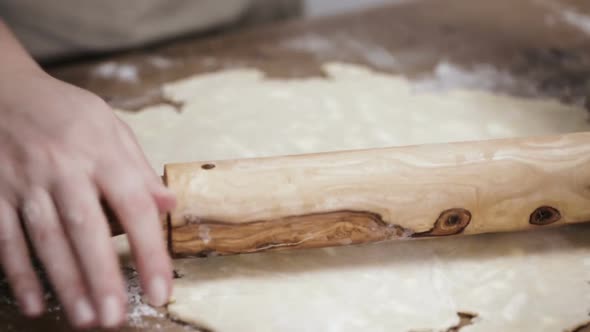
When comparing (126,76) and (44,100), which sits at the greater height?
(126,76)

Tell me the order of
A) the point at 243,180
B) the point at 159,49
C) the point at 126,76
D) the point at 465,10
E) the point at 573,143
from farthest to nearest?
the point at 465,10 < the point at 159,49 < the point at 126,76 < the point at 573,143 < the point at 243,180

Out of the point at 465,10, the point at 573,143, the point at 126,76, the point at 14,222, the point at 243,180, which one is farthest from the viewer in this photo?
the point at 465,10

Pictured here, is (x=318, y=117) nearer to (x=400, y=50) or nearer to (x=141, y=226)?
(x=400, y=50)

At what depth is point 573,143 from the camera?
3.14ft

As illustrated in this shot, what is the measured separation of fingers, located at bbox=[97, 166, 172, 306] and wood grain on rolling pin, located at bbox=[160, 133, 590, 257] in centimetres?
8

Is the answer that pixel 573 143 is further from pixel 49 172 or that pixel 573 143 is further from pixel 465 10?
pixel 465 10

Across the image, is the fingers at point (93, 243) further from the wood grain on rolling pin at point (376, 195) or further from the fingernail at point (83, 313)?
the wood grain on rolling pin at point (376, 195)

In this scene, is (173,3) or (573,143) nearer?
(573,143)

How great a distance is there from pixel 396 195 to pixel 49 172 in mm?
449

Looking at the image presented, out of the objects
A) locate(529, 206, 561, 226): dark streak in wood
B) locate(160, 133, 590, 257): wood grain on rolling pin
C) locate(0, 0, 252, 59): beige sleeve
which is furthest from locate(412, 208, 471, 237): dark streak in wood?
locate(0, 0, 252, 59): beige sleeve

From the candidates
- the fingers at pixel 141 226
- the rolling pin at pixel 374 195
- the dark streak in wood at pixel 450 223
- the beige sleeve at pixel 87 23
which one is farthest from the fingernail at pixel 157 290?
the beige sleeve at pixel 87 23

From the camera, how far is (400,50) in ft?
5.38

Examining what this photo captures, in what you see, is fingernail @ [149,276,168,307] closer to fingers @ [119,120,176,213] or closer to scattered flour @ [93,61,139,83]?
fingers @ [119,120,176,213]

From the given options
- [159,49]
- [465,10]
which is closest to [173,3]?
[159,49]
